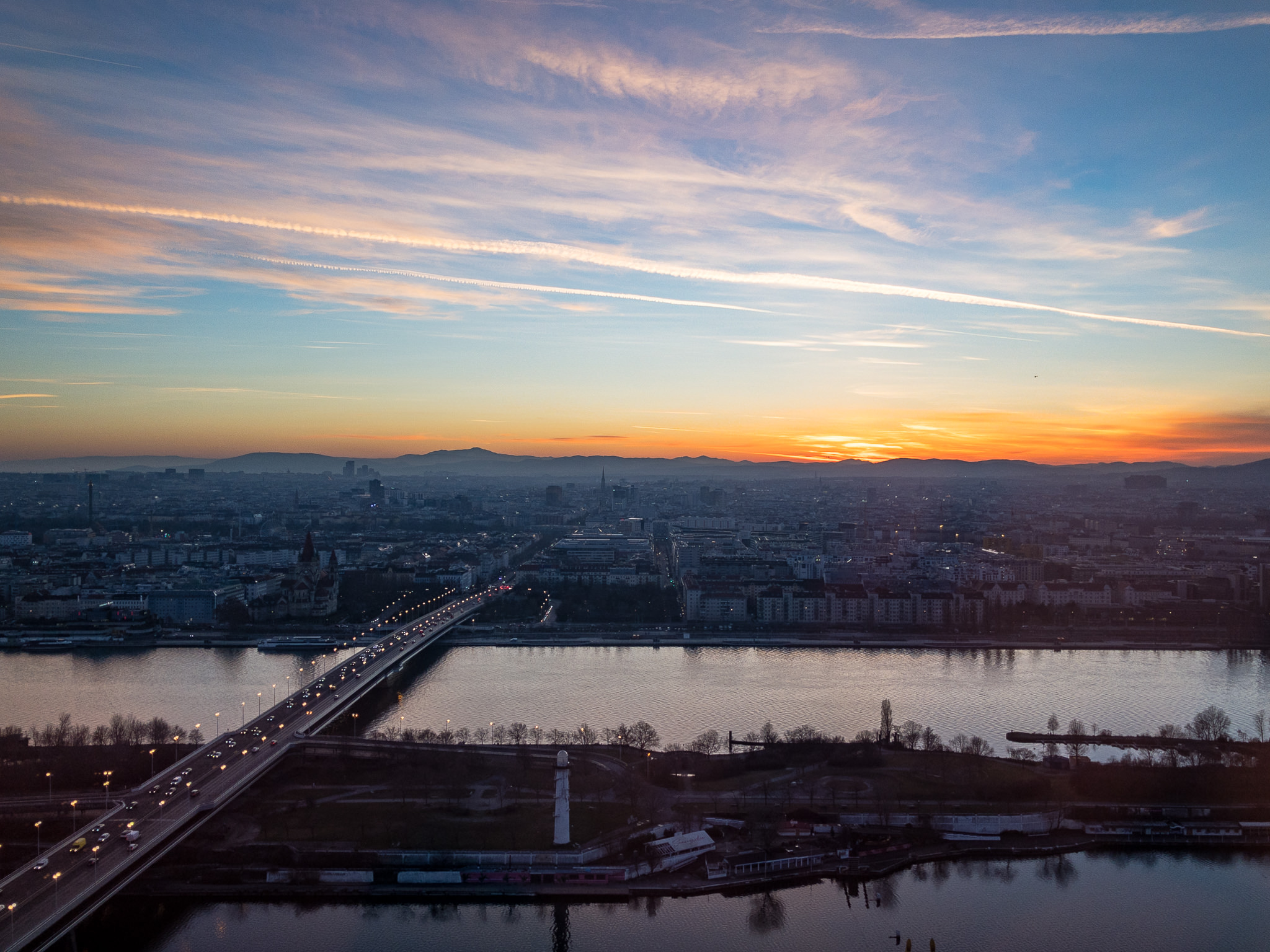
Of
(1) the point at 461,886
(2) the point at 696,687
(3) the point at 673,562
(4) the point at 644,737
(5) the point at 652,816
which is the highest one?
(3) the point at 673,562

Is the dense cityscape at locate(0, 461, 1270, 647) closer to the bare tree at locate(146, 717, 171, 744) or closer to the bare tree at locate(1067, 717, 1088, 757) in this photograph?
the bare tree at locate(1067, 717, 1088, 757)

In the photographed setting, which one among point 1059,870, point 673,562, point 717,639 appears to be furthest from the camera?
point 673,562

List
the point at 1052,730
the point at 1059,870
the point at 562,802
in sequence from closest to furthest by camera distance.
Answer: the point at 1059,870
the point at 562,802
the point at 1052,730

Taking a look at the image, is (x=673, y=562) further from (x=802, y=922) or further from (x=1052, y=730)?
(x=802, y=922)

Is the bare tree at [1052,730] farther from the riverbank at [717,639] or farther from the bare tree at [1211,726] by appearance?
the riverbank at [717,639]

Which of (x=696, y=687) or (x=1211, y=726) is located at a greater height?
(x=1211, y=726)

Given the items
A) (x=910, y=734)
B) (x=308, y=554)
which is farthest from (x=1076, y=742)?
(x=308, y=554)

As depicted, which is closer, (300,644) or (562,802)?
(562,802)

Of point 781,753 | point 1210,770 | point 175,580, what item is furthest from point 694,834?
point 175,580
